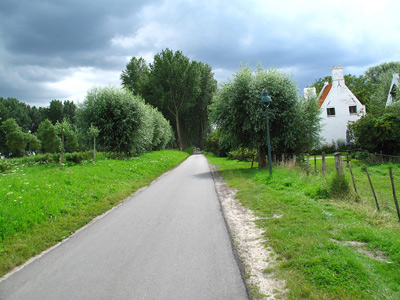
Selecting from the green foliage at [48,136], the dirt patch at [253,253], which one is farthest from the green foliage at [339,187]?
the green foliage at [48,136]

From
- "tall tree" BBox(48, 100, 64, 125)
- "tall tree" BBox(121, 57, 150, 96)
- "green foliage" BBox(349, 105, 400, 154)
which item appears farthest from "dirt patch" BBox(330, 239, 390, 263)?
"tall tree" BBox(48, 100, 64, 125)

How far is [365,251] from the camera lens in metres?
4.29

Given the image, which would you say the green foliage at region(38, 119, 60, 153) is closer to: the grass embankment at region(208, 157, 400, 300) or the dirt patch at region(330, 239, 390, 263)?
the grass embankment at region(208, 157, 400, 300)

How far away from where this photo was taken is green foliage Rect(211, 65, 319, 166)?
18.0 m

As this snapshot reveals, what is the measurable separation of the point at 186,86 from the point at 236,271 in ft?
161

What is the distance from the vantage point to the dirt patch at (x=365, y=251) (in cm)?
404

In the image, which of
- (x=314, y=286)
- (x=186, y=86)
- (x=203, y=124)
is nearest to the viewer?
(x=314, y=286)

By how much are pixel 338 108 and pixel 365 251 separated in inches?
1449

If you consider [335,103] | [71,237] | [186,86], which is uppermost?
[186,86]

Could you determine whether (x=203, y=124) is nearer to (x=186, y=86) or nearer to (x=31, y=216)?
(x=186, y=86)

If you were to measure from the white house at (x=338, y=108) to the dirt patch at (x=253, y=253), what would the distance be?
108 feet

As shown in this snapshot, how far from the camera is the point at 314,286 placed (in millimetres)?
3328

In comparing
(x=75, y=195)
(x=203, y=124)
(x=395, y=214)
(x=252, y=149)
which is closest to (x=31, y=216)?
(x=75, y=195)

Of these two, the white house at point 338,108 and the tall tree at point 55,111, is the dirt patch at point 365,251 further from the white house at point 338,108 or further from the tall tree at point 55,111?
the tall tree at point 55,111
